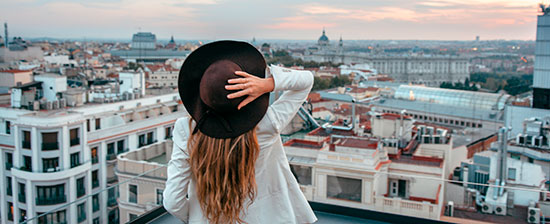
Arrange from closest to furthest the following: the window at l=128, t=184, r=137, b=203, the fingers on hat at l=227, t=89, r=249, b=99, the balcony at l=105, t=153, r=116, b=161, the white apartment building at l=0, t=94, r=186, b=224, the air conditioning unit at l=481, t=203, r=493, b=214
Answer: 1. the fingers on hat at l=227, t=89, r=249, b=99
2. the window at l=128, t=184, r=137, b=203
3. the air conditioning unit at l=481, t=203, r=493, b=214
4. the white apartment building at l=0, t=94, r=186, b=224
5. the balcony at l=105, t=153, r=116, b=161

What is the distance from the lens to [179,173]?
78 centimetres

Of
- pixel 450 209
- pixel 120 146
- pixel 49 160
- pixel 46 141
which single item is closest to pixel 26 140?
pixel 46 141

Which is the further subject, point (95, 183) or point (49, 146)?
point (95, 183)

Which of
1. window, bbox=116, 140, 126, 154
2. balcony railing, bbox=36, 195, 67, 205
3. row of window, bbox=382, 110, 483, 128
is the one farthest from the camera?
row of window, bbox=382, 110, 483, 128

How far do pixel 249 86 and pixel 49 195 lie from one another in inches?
208

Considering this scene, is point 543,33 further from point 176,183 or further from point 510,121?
point 176,183

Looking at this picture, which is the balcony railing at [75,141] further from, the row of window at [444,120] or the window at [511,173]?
the row of window at [444,120]

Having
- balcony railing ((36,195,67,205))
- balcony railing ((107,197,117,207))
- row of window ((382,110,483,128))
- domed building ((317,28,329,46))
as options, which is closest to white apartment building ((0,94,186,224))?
balcony railing ((36,195,67,205))

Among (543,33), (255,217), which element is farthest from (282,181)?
(543,33)

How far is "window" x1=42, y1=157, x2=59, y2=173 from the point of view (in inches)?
212

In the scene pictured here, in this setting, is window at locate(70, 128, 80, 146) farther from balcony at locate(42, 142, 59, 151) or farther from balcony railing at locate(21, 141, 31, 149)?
balcony railing at locate(21, 141, 31, 149)

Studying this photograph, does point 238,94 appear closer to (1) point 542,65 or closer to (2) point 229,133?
(2) point 229,133

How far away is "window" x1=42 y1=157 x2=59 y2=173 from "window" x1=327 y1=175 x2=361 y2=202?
4.00m

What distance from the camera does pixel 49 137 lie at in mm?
5434
